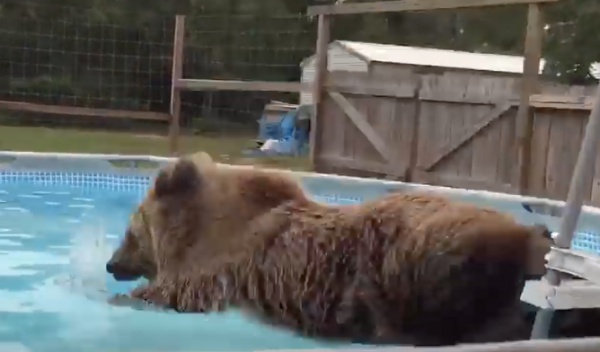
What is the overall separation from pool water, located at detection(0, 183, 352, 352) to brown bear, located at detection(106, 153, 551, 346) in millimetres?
87

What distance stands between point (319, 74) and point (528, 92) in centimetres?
323

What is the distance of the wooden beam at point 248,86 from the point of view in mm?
10242

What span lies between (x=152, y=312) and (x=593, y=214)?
405 centimetres

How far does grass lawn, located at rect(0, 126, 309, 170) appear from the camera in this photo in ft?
42.7

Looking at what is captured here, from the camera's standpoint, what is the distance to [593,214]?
6.21 metres

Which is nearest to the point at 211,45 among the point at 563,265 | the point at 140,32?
the point at 140,32

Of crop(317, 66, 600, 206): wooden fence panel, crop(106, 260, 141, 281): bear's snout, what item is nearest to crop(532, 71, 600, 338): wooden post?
crop(106, 260, 141, 281): bear's snout

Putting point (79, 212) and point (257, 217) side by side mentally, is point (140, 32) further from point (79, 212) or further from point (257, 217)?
point (257, 217)

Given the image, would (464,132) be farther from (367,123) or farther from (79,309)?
(79,309)

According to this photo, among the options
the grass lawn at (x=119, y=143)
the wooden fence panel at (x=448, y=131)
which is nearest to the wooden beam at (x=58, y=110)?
the grass lawn at (x=119, y=143)

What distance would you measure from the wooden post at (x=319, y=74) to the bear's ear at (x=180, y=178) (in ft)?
24.8

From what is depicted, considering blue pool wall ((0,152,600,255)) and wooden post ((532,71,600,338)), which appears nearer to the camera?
wooden post ((532,71,600,338))

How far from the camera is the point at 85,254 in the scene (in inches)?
205

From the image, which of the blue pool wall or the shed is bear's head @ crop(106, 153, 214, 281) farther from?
the shed
